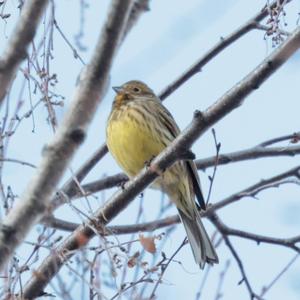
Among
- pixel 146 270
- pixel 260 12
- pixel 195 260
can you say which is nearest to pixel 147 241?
pixel 146 270

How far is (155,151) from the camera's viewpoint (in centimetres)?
704

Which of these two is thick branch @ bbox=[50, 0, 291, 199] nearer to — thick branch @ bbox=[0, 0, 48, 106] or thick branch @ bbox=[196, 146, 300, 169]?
thick branch @ bbox=[196, 146, 300, 169]

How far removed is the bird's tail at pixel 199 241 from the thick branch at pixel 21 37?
11.2 feet

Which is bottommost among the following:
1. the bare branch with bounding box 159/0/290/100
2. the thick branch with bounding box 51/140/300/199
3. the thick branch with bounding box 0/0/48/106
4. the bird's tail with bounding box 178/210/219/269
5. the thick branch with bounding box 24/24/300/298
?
the thick branch with bounding box 0/0/48/106

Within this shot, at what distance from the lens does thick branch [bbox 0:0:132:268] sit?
2.49 metres

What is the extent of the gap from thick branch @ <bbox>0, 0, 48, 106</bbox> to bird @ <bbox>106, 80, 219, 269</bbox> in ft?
13.1

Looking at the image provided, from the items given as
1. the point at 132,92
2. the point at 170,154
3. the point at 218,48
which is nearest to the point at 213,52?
the point at 218,48

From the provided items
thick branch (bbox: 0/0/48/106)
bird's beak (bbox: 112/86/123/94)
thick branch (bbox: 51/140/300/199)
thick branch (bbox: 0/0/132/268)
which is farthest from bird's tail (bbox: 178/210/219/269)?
thick branch (bbox: 0/0/48/106)

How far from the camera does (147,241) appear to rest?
3568 millimetres

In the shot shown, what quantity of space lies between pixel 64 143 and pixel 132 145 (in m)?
4.45

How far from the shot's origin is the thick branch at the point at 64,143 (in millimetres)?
2486

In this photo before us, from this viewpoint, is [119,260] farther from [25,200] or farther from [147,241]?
[25,200]

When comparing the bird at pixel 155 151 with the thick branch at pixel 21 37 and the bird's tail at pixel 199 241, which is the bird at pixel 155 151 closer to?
the bird's tail at pixel 199 241

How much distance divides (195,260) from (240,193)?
4.25 feet
